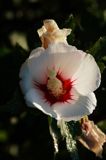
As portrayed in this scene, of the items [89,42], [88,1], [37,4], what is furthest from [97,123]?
[37,4]

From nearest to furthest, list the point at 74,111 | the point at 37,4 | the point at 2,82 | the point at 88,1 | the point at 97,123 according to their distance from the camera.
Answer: the point at 74,111 < the point at 97,123 < the point at 2,82 < the point at 88,1 < the point at 37,4

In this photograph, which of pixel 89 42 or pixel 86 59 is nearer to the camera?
pixel 86 59

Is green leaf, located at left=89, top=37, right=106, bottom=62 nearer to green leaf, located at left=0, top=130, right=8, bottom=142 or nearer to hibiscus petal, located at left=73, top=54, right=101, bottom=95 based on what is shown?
hibiscus petal, located at left=73, top=54, right=101, bottom=95

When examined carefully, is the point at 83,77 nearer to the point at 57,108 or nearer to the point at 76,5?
the point at 57,108

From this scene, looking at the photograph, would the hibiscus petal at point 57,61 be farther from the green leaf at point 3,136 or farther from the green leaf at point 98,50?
the green leaf at point 3,136

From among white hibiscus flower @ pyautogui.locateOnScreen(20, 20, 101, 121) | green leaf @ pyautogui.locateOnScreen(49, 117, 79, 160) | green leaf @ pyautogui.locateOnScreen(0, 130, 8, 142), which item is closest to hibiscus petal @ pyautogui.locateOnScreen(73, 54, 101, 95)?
white hibiscus flower @ pyautogui.locateOnScreen(20, 20, 101, 121)

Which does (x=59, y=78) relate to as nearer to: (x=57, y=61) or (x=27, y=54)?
(x=57, y=61)

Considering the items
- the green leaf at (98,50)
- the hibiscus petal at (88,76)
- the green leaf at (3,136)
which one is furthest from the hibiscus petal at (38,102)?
the green leaf at (3,136)
